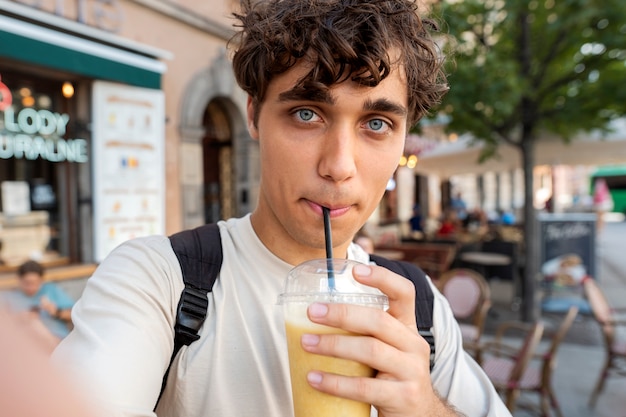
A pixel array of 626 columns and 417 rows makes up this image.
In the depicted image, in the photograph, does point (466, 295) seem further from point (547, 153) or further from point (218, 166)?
point (218, 166)

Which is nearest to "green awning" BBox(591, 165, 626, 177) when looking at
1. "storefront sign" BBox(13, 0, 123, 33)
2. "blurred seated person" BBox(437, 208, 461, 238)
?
"blurred seated person" BBox(437, 208, 461, 238)

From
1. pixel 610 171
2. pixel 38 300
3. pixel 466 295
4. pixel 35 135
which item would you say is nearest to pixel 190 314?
pixel 38 300

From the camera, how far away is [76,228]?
5.29 m

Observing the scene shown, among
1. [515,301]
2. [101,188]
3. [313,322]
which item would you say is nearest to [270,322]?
[313,322]

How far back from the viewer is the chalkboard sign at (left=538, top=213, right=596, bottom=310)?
23.7ft

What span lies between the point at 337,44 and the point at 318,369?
692 millimetres

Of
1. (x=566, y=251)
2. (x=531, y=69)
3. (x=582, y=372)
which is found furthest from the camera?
(x=566, y=251)

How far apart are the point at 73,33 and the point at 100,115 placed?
874mm

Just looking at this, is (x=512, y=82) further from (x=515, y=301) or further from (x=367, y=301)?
(x=367, y=301)

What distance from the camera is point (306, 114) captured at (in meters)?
1.08

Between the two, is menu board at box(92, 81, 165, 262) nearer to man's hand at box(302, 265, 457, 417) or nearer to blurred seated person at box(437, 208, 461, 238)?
man's hand at box(302, 265, 457, 417)

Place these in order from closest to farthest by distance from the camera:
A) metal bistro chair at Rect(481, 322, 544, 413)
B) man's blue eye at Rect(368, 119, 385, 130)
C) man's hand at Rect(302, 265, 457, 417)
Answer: man's hand at Rect(302, 265, 457, 417) → man's blue eye at Rect(368, 119, 385, 130) → metal bistro chair at Rect(481, 322, 544, 413)

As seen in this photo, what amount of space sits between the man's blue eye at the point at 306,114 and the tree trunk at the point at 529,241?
5.97 m

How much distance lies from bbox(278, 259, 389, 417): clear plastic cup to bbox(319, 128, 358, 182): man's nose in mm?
215
